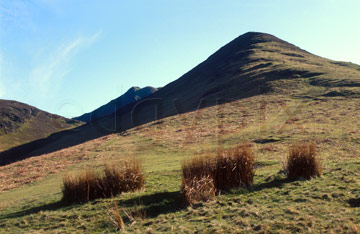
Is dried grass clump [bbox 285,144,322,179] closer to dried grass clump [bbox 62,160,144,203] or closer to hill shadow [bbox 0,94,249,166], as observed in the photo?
dried grass clump [bbox 62,160,144,203]

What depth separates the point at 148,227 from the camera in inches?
294

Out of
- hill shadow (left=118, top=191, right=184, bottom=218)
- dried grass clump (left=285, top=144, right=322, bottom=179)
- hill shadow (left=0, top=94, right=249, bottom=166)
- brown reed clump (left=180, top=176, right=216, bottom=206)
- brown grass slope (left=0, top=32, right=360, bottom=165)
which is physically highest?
brown grass slope (left=0, top=32, right=360, bottom=165)

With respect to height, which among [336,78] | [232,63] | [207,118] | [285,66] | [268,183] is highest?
[232,63]

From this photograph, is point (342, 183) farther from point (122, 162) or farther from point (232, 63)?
point (232, 63)

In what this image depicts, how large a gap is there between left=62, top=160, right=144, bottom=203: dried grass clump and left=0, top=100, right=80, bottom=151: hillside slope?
14349 centimetres

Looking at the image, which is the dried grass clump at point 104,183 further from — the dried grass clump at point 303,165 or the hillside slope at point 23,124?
the hillside slope at point 23,124

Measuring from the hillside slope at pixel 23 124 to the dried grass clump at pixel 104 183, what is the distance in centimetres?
14349

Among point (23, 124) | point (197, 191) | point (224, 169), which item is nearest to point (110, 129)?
point (224, 169)

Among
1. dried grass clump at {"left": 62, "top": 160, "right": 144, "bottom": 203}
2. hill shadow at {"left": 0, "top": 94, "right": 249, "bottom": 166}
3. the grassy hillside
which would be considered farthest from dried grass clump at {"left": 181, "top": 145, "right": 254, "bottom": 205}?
hill shadow at {"left": 0, "top": 94, "right": 249, "bottom": 166}

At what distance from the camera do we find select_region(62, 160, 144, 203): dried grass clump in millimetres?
10734

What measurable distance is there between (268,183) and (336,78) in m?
56.2

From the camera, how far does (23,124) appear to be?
168 metres

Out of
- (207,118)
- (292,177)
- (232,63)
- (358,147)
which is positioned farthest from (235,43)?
(292,177)

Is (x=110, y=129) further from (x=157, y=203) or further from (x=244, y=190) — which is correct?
(x=244, y=190)
